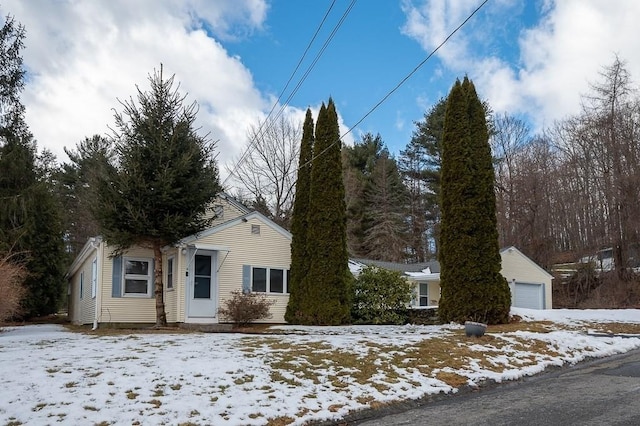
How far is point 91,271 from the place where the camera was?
65.0 feet

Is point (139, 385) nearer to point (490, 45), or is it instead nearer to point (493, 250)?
point (490, 45)

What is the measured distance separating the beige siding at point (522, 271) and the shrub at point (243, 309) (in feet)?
45.4

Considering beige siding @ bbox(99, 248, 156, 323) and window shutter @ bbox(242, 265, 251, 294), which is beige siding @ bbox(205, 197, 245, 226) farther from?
beige siding @ bbox(99, 248, 156, 323)

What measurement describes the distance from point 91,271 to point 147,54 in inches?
333

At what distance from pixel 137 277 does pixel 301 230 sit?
5863 mm

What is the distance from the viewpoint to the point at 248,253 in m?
18.6

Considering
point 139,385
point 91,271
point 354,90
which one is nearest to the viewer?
point 139,385

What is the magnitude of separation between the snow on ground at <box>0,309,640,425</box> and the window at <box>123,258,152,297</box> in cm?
637

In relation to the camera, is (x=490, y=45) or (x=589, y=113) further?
(x=589, y=113)

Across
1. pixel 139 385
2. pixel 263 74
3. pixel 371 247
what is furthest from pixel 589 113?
pixel 139 385

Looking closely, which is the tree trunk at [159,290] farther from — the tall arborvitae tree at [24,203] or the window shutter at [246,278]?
the tall arborvitae tree at [24,203]

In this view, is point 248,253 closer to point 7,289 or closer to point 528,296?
point 7,289

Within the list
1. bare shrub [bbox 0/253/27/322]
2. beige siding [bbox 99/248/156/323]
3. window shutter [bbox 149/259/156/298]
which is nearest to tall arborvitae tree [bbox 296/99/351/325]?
window shutter [bbox 149/259/156/298]

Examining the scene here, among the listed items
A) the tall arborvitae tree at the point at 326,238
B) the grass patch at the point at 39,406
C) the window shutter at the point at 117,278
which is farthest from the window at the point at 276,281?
the grass patch at the point at 39,406
